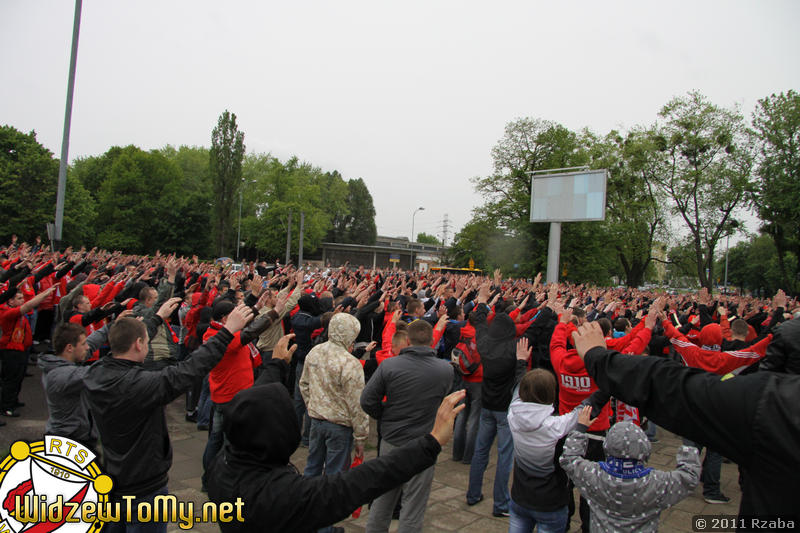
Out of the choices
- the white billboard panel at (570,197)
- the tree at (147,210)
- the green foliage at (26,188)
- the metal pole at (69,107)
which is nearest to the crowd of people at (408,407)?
the metal pole at (69,107)

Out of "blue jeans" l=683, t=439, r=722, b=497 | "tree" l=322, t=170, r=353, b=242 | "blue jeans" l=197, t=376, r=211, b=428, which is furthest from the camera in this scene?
"tree" l=322, t=170, r=353, b=242

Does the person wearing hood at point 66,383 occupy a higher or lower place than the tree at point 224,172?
lower

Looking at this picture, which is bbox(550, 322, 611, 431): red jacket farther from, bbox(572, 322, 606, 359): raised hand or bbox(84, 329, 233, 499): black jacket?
bbox(84, 329, 233, 499): black jacket

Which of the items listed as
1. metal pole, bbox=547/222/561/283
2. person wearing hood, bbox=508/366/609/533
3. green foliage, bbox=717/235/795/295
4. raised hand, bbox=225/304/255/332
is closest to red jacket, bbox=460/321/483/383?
person wearing hood, bbox=508/366/609/533

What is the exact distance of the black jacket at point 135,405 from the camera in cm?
282

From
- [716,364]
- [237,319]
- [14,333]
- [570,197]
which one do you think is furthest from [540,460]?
[570,197]

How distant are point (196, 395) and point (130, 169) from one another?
4560 centimetres

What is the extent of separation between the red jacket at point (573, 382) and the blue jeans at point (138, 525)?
3550mm

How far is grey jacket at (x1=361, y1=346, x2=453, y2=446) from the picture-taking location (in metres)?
3.95

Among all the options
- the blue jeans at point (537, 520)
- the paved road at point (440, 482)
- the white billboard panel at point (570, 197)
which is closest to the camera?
the blue jeans at point (537, 520)

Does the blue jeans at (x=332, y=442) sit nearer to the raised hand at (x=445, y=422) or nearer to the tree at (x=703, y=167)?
the raised hand at (x=445, y=422)

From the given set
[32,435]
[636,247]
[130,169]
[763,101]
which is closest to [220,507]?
[32,435]

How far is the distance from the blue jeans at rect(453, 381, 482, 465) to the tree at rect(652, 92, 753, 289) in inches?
1269

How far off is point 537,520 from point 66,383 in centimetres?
370
